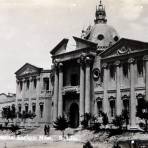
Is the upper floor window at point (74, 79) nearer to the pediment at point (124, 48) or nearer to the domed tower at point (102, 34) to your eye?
the domed tower at point (102, 34)

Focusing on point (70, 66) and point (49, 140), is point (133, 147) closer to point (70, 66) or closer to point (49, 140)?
point (49, 140)

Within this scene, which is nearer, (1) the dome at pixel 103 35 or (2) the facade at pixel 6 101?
(1) the dome at pixel 103 35

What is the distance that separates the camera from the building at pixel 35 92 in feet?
197

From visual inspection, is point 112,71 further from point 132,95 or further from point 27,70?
point 27,70

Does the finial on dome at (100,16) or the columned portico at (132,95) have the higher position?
the finial on dome at (100,16)

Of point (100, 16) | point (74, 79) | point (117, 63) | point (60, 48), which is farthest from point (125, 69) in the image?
point (100, 16)

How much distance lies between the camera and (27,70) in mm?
65062

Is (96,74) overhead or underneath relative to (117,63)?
underneath

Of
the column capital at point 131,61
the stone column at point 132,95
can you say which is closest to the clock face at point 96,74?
the column capital at point 131,61

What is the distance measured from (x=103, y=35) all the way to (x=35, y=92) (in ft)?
48.9

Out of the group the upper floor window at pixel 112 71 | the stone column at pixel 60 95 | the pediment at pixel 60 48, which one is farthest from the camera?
the pediment at pixel 60 48

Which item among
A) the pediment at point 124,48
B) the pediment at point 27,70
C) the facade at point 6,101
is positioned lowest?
the facade at point 6,101

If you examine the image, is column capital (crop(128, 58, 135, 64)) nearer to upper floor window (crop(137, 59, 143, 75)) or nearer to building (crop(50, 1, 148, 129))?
building (crop(50, 1, 148, 129))

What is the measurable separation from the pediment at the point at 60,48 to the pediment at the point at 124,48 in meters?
8.89
